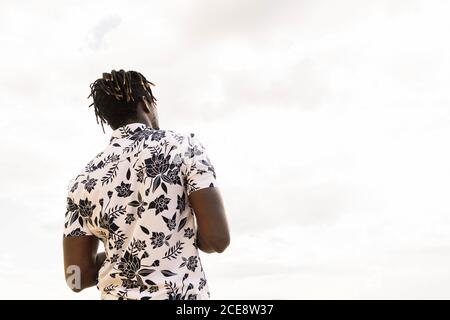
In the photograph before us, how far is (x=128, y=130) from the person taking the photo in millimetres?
4121

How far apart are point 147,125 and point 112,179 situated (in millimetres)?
533

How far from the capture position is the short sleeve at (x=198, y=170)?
3.81 metres

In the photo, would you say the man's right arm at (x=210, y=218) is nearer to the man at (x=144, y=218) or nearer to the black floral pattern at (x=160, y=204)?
the man at (x=144, y=218)

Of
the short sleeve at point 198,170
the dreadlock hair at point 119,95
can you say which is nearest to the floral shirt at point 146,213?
the short sleeve at point 198,170

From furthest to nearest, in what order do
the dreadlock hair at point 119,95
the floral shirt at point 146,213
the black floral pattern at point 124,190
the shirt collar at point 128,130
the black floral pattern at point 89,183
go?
the dreadlock hair at point 119,95 → the shirt collar at point 128,130 → the black floral pattern at point 89,183 → the black floral pattern at point 124,190 → the floral shirt at point 146,213

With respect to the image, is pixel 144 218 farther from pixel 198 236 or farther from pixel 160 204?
pixel 198 236

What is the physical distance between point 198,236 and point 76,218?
0.92 meters

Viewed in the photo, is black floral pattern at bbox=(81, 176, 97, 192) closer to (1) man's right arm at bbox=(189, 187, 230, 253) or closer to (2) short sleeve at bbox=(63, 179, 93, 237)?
→ (2) short sleeve at bbox=(63, 179, 93, 237)

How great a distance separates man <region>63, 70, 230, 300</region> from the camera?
12.2ft

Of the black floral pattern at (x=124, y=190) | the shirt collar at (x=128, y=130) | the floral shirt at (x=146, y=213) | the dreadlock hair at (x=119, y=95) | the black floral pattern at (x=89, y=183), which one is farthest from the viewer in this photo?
the dreadlock hair at (x=119, y=95)
